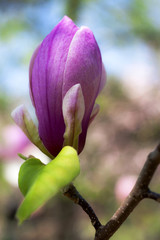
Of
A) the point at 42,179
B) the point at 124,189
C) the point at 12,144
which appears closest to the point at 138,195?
the point at 42,179

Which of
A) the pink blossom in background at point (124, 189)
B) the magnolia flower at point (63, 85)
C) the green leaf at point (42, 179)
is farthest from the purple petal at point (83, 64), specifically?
the pink blossom in background at point (124, 189)

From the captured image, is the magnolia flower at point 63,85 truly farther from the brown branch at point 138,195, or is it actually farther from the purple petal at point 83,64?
the brown branch at point 138,195

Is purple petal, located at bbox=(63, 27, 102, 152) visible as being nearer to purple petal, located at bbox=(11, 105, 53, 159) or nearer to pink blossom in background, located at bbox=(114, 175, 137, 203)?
purple petal, located at bbox=(11, 105, 53, 159)

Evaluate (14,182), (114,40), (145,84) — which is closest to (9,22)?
(114,40)

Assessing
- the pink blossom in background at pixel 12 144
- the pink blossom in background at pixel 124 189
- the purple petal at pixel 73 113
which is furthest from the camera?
the pink blossom in background at pixel 12 144

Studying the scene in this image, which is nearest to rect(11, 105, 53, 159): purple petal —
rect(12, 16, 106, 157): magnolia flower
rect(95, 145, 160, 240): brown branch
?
rect(12, 16, 106, 157): magnolia flower

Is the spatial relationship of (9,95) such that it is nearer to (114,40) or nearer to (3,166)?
(114,40)
